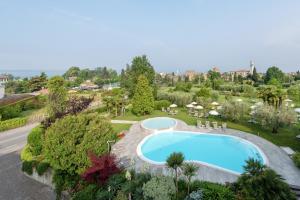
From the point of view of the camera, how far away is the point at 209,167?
10297 millimetres

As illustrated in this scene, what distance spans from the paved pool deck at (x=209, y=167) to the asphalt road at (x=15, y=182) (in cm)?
437

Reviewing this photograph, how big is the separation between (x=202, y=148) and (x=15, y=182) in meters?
11.7

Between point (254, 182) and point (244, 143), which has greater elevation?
point (254, 182)

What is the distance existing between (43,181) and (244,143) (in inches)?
507

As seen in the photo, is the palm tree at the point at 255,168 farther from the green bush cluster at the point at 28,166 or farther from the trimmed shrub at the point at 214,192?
the green bush cluster at the point at 28,166

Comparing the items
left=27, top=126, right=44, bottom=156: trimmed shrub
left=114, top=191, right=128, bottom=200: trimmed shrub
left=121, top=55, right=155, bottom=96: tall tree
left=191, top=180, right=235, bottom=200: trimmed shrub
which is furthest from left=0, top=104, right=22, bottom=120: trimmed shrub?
left=191, top=180, right=235, bottom=200: trimmed shrub

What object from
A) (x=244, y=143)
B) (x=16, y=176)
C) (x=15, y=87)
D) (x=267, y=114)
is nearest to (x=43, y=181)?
(x=16, y=176)

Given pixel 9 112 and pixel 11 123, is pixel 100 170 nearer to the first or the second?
pixel 11 123

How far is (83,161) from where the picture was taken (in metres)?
9.23

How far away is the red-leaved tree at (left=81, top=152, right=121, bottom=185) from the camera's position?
323 inches

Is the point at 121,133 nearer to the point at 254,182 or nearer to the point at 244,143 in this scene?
the point at 244,143

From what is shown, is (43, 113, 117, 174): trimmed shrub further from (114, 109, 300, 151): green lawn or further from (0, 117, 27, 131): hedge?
(0, 117, 27, 131): hedge

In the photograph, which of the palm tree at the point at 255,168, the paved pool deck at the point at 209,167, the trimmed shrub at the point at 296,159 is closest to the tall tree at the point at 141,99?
the paved pool deck at the point at 209,167

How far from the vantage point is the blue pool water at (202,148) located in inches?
486
